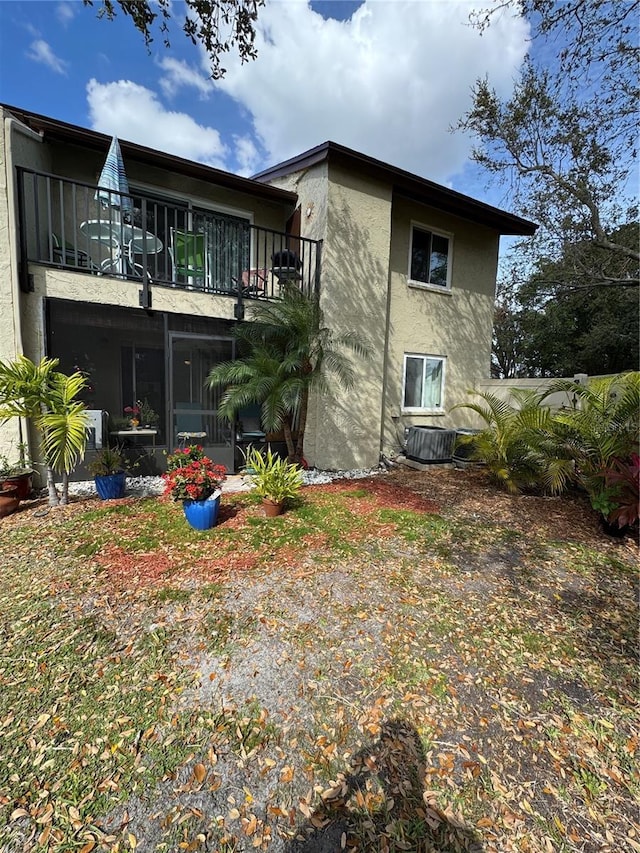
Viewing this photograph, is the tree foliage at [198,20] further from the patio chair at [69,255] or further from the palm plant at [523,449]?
the palm plant at [523,449]

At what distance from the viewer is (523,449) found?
22.6 ft

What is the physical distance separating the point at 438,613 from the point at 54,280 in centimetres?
680

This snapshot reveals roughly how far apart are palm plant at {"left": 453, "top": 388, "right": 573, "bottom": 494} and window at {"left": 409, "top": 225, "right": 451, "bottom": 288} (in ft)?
13.7

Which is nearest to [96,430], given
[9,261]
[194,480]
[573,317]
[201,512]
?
[9,261]

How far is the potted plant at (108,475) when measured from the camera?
5.70 m

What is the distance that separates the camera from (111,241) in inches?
248

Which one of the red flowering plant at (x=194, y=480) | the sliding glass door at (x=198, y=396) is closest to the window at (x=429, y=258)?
the sliding glass door at (x=198, y=396)

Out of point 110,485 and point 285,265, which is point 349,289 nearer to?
point 285,265

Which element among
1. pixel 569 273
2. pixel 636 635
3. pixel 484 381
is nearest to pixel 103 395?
pixel 636 635

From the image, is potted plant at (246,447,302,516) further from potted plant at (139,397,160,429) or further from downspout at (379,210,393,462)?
downspout at (379,210,393,462)

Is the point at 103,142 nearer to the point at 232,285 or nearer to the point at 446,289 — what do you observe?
the point at 232,285

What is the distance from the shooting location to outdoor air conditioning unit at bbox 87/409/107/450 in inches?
258

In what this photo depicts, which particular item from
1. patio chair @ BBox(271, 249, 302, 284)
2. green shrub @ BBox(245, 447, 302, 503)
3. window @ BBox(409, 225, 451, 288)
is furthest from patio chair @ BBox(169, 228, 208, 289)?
window @ BBox(409, 225, 451, 288)

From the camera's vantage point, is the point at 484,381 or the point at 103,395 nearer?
the point at 103,395
